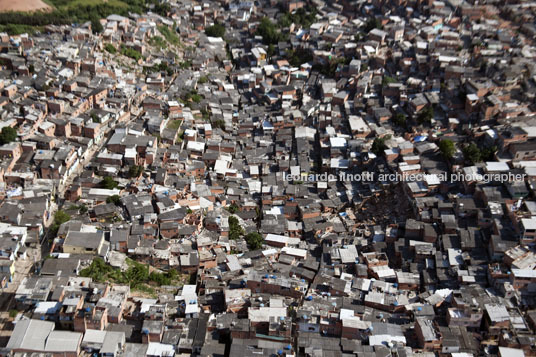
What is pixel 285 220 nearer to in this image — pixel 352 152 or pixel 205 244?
pixel 205 244

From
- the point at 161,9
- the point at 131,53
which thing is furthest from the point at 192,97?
the point at 161,9

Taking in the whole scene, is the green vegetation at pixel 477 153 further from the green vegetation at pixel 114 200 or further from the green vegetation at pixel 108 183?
the green vegetation at pixel 108 183

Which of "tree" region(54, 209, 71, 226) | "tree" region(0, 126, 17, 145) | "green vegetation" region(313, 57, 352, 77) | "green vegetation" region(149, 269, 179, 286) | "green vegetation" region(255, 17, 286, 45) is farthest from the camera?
"green vegetation" region(255, 17, 286, 45)

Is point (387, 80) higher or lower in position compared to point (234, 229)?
higher

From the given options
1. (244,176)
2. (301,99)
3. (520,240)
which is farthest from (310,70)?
(520,240)

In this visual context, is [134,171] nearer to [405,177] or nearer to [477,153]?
[405,177]

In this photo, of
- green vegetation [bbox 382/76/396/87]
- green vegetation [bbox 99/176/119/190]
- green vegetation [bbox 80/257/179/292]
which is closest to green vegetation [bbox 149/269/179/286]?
green vegetation [bbox 80/257/179/292]

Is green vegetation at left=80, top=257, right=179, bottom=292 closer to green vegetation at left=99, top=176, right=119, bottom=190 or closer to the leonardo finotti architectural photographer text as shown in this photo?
green vegetation at left=99, top=176, right=119, bottom=190
